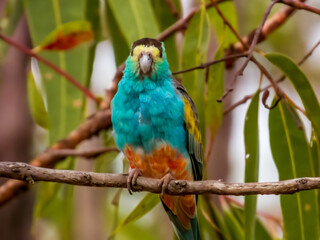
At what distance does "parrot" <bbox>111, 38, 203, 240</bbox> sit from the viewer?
9.34 ft

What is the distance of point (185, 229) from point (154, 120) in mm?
730

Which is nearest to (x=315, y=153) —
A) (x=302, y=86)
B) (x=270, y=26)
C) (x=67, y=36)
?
(x=302, y=86)

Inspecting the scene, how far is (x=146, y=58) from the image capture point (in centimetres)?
289

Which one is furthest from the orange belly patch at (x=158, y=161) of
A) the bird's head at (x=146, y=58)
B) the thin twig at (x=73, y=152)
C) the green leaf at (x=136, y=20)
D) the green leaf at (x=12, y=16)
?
the green leaf at (x=12, y=16)

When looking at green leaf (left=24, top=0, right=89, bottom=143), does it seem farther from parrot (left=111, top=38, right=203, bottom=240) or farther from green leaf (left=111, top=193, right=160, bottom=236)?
green leaf (left=111, top=193, right=160, bottom=236)

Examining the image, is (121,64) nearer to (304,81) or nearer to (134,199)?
(304,81)

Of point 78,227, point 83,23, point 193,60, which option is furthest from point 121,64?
point 78,227

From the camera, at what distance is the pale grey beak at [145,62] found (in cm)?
289

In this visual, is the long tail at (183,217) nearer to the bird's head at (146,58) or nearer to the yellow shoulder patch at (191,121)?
the yellow shoulder patch at (191,121)

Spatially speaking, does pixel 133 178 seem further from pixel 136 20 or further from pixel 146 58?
pixel 136 20

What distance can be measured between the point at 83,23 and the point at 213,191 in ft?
5.20

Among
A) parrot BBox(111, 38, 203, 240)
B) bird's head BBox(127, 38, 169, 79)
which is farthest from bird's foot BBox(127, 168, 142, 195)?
bird's head BBox(127, 38, 169, 79)

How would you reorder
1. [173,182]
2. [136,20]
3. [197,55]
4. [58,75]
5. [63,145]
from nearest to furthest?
1. [173,182]
2. [197,55]
3. [136,20]
4. [63,145]
5. [58,75]

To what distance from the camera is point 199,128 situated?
10.2 ft
